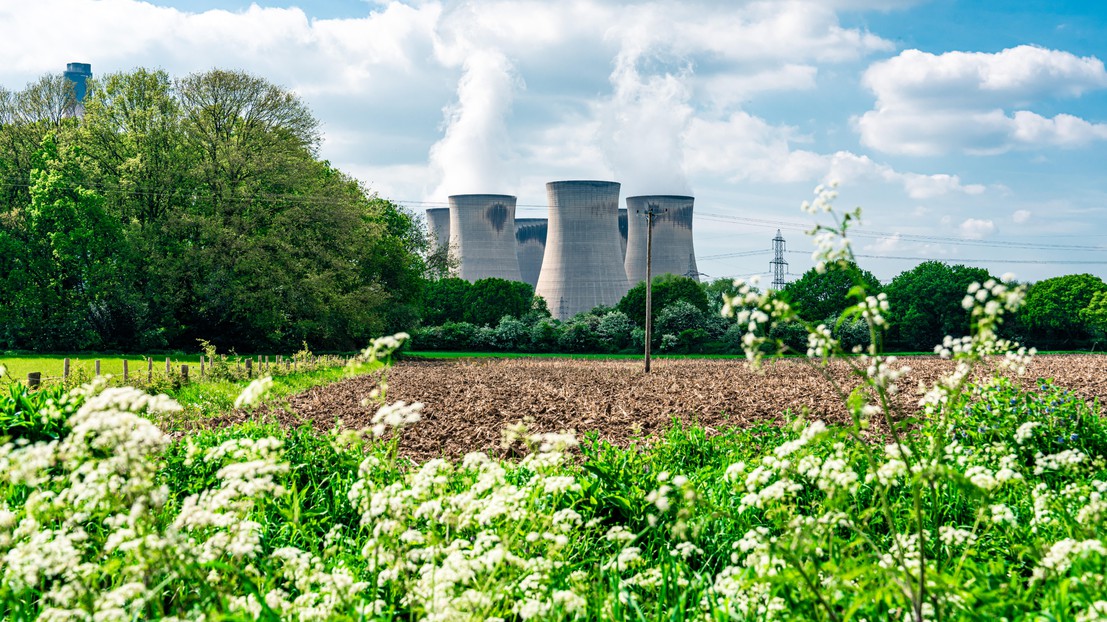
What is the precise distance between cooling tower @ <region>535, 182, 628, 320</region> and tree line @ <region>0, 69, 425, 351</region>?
14568 mm

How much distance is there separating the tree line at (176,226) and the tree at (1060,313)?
43.0 meters

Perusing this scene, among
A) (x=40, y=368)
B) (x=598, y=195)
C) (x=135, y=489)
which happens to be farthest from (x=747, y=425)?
(x=598, y=195)

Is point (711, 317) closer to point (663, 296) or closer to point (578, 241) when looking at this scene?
point (663, 296)

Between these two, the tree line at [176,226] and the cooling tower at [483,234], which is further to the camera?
the cooling tower at [483,234]

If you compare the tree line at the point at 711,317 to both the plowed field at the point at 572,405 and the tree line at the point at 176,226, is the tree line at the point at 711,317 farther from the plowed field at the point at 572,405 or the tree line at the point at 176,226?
the plowed field at the point at 572,405

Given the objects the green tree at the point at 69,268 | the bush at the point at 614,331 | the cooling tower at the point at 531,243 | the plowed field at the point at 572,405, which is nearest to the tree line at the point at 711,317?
the bush at the point at 614,331

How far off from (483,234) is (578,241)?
7509 mm

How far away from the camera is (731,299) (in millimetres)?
3047

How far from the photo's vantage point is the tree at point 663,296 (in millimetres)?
49312

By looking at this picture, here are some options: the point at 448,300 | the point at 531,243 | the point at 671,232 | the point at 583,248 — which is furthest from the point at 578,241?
the point at 531,243

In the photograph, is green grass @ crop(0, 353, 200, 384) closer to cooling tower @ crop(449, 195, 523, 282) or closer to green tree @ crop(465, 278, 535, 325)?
cooling tower @ crop(449, 195, 523, 282)

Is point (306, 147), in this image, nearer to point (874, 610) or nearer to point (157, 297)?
point (157, 297)

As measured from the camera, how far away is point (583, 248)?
50.8m

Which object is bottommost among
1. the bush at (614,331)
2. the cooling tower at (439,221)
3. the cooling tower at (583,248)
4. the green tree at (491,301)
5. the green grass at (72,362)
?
the green grass at (72,362)
